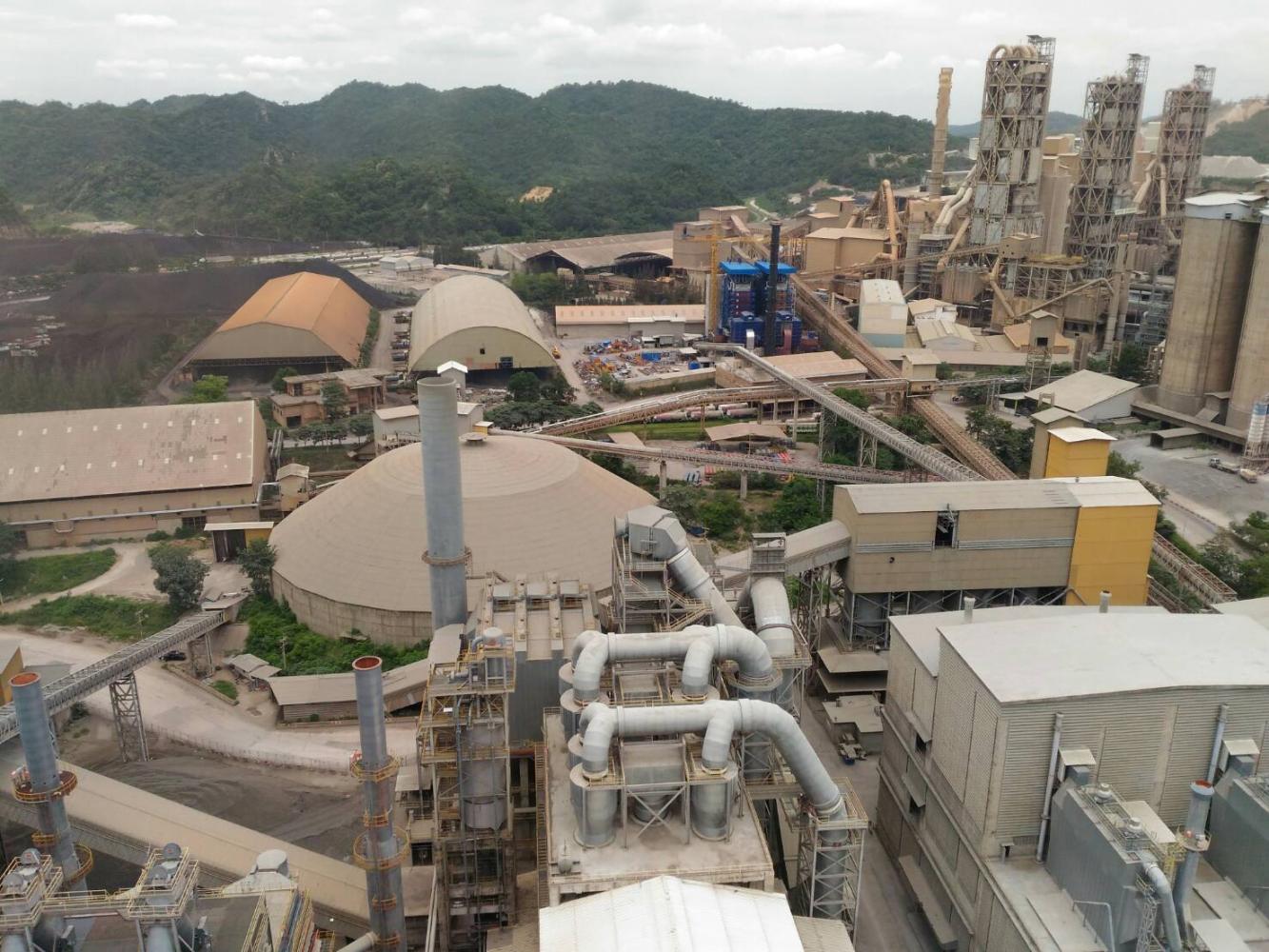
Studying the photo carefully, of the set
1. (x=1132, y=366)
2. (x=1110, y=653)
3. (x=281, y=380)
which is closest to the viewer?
(x=1110, y=653)

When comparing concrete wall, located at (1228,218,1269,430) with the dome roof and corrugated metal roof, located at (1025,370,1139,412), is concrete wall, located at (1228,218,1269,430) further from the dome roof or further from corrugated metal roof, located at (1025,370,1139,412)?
the dome roof

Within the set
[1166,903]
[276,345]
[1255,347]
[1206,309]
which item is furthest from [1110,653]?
[276,345]

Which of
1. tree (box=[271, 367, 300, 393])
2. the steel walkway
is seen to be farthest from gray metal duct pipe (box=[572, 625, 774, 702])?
tree (box=[271, 367, 300, 393])

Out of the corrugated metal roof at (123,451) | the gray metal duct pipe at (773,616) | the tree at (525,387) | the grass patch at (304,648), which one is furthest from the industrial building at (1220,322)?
the corrugated metal roof at (123,451)

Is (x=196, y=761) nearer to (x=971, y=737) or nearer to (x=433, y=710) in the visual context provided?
(x=433, y=710)

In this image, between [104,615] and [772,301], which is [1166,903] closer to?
[104,615]

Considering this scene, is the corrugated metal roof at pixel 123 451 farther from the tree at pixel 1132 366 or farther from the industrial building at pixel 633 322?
the tree at pixel 1132 366
